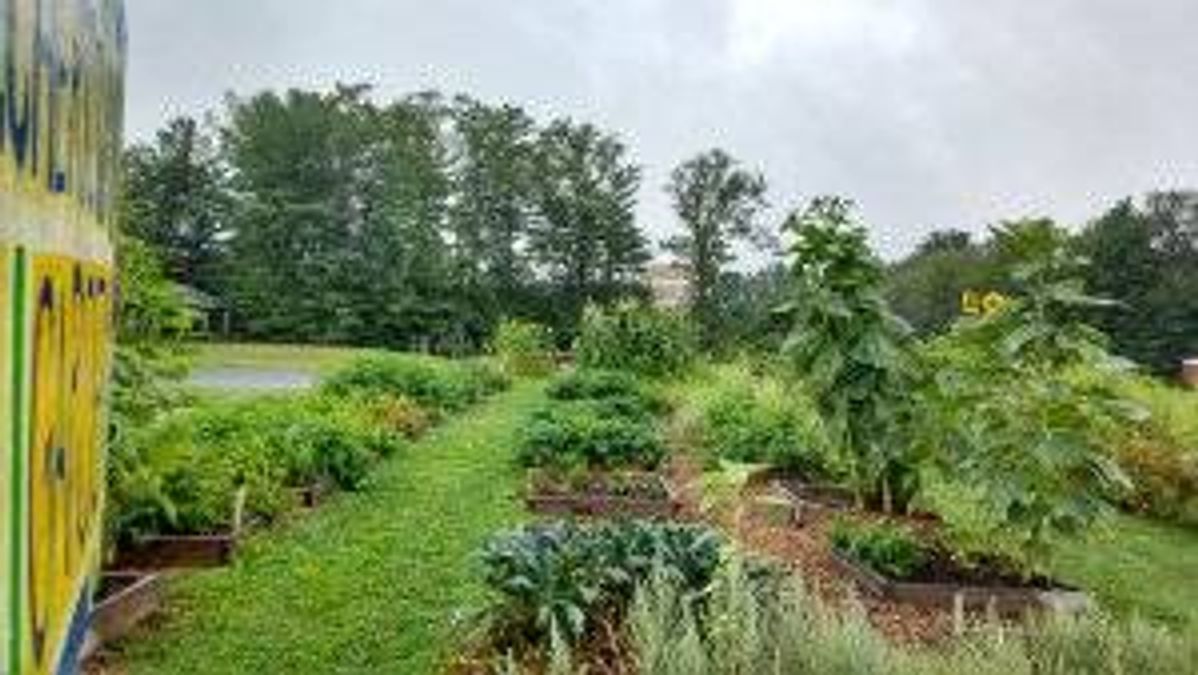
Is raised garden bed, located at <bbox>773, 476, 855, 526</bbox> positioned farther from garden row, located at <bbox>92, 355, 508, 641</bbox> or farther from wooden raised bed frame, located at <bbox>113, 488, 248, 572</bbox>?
wooden raised bed frame, located at <bbox>113, 488, 248, 572</bbox>

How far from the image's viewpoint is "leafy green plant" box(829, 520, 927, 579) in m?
10.1

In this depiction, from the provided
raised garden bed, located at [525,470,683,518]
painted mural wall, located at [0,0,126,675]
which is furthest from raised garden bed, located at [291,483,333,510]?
painted mural wall, located at [0,0,126,675]

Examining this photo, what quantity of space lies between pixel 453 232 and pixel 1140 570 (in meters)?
56.4

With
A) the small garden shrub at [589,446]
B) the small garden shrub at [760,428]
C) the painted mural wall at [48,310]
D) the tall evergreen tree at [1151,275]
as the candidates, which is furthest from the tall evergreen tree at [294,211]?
the painted mural wall at [48,310]

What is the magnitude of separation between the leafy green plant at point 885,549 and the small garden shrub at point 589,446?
15.3 ft

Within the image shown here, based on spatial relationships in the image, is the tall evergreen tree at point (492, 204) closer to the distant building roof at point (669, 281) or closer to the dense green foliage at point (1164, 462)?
→ the distant building roof at point (669, 281)

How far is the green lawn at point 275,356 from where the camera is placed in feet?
Result: 148

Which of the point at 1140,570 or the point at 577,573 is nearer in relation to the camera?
the point at 577,573

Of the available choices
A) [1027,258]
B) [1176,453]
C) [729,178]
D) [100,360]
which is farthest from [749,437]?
[729,178]

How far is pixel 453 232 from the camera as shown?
67688 millimetres

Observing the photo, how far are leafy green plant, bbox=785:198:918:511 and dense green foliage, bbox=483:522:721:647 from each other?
15.0 ft

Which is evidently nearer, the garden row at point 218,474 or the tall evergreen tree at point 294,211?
the garden row at point 218,474

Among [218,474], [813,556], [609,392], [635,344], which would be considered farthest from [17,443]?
[635,344]

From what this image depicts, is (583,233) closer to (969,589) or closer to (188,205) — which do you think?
(188,205)
